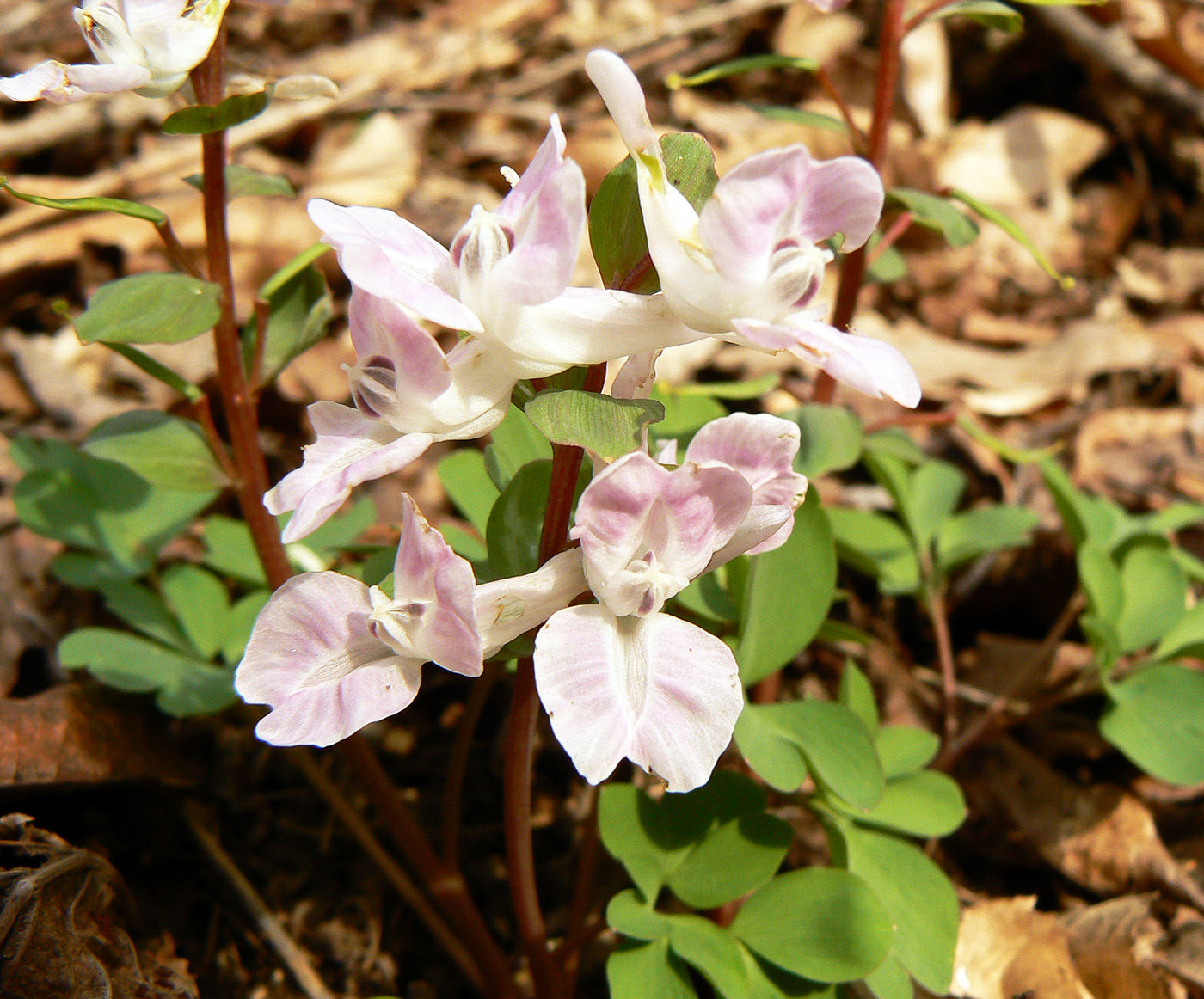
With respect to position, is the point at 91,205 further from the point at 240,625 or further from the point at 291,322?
the point at 240,625

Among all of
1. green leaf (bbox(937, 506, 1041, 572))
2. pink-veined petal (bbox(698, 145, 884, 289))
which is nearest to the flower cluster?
pink-veined petal (bbox(698, 145, 884, 289))

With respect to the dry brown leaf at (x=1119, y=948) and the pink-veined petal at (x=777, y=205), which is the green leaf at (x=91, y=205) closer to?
the pink-veined petal at (x=777, y=205)

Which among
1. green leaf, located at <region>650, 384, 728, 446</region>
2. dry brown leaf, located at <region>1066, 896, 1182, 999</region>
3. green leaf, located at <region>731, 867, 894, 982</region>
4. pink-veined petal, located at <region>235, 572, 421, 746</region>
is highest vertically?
pink-veined petal, located at <region>235, 572, 421, 746</region>

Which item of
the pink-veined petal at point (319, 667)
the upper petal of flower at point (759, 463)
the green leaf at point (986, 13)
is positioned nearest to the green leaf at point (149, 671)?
the pink-veined petal at point (319, 667)

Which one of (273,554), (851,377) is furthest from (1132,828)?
(273,554)

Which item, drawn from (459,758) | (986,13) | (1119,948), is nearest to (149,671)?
(459,758)

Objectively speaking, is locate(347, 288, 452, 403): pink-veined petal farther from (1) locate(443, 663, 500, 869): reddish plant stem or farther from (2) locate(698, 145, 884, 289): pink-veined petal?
(1) locate(443, 663, 500, 869): reddish plant stem
